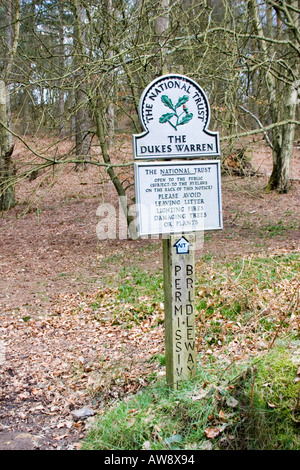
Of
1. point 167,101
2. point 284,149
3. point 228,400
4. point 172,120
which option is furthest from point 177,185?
point 284,149

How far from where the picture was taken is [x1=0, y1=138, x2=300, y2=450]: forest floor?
4.65 meters

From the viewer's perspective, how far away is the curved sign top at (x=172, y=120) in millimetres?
3930

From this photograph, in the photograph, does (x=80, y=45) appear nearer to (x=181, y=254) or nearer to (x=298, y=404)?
(x=181, y=254)

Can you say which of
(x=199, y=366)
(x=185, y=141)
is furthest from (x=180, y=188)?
(x=199, y=366)

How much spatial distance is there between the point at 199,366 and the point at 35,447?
1619 millimetres

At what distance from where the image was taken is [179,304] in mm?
4066

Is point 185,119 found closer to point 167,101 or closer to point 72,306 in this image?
point 167,101

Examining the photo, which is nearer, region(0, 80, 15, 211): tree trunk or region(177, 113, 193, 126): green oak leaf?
region(177, 113, 193, 126): green oak leaf

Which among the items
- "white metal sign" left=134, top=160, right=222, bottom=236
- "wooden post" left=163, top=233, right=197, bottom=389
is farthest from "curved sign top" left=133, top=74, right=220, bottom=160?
"wooden post" left=163, top=233, right=197, bottom=389

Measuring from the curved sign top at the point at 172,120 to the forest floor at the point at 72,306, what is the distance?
2309 mm

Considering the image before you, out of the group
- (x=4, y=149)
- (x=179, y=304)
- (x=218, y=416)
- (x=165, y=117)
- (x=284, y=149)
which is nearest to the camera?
(x=218, y=416)

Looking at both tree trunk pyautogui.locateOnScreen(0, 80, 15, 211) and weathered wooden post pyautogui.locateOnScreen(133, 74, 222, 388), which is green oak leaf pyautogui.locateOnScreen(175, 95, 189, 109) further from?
tree trunk pyautogui.locateOnScreen(0, 80, 15, 211)

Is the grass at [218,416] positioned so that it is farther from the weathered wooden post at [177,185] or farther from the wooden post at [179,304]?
the weathered wooden post at [177,185]

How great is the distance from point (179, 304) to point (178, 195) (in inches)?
37.1
